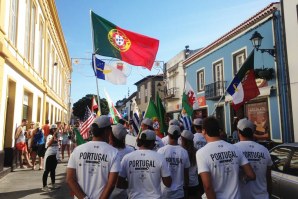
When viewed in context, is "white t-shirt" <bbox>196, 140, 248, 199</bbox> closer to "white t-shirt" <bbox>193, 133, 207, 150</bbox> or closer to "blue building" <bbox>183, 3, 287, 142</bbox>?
"white t-shirt" <bbox>193, 133, 207, 150</bbox>

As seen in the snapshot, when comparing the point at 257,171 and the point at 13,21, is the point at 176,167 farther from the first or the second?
the point at 13,21

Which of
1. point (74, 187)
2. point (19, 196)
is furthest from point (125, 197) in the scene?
point (19, 196)

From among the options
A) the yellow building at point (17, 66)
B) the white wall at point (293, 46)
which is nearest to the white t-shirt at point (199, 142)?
the yellow building at point (17, 66)

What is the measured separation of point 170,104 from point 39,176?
19648 millimetres

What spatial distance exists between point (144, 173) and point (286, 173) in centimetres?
342

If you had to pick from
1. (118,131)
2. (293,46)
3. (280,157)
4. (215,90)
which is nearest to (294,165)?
(280,157)

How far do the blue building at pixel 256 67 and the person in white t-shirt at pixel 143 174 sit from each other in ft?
23.1

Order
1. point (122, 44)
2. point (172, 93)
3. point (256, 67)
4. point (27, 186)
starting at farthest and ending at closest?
point (172, 93) → point (256, 67) → point (27, 186) → point (122, 44)

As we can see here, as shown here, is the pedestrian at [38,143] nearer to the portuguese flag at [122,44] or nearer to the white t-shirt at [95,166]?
the portuguese flag at [122,44]

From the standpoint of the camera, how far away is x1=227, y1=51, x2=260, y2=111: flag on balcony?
301 inches

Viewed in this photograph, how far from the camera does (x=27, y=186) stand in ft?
27.7

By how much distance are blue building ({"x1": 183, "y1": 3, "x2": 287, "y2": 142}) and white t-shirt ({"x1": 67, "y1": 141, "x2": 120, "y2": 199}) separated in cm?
741

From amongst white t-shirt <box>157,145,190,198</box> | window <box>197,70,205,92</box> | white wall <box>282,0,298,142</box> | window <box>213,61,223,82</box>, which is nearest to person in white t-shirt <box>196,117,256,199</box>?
white t-shirt <box>157,145,190,198</box>

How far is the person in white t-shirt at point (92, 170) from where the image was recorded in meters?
3.04
